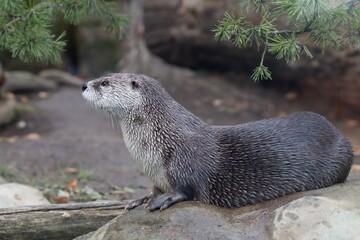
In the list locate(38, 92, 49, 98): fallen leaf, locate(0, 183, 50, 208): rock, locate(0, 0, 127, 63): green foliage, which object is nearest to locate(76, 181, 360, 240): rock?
locate(0, 183, 50, 208): rock

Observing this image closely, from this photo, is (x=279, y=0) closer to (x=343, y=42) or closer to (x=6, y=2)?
(x=343, y=42)

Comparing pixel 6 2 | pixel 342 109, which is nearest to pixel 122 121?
pixel 6 2

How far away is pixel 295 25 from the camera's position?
4.42 metres

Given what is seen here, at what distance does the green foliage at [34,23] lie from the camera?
4.97 metres

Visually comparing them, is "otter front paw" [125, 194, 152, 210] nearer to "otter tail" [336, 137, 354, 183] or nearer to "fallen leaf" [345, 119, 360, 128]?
"otter tail" [336, 137, 354, 183]

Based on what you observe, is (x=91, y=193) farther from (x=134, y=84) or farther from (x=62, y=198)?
(x=134, y=84)

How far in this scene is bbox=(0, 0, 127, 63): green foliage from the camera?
497 centimetres

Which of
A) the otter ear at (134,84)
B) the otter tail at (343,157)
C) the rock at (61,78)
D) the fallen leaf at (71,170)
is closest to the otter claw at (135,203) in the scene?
the otter ear at (134,84)

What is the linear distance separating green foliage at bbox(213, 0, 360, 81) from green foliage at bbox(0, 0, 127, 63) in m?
1.29

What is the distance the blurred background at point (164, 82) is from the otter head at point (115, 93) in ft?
9.16

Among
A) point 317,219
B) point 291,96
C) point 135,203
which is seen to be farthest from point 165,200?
point 291,96

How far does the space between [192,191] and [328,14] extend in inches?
51.0

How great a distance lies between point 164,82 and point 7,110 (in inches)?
119

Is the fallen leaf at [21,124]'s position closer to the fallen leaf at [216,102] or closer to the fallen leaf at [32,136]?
the fallen leaf at [32,136]
